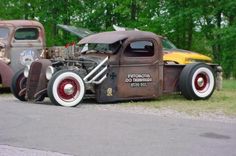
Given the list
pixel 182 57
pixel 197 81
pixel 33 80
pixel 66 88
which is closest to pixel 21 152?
pixel 66 88

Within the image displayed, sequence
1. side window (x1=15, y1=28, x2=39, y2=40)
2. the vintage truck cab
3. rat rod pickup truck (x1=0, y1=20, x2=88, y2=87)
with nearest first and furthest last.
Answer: the vintage truck cab < rat rod pickup truck (x1=0, y1=20, x2=88, y2=87) < side window (x1=15, y1=28, x2=39, y2=40)

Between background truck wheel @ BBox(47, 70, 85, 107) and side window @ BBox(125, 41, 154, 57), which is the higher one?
side window @ BBox(125, 41, 154, 57)

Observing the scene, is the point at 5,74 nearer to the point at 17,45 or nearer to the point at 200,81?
the point at 17,45

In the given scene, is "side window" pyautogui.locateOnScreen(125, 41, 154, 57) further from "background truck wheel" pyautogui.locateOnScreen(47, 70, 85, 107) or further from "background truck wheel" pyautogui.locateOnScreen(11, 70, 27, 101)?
"background truck wheel" pyautogui.locateOnScreen(11, 70, 27, 101)

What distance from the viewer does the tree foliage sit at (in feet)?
85.6

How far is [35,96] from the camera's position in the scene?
12828 millimetres

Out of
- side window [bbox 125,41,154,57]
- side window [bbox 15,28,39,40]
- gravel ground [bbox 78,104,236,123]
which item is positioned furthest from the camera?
side window [bbox 15,28,39,40]

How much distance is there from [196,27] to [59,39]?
1010 cm

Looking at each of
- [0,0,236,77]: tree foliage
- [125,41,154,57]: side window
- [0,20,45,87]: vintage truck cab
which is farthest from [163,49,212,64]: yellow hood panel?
[0,0,236,77]: tree foliage

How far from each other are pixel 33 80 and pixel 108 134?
16.9 feet

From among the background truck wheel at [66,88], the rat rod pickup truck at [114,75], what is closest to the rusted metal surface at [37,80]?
the rat rod pickup truck at [114,75]

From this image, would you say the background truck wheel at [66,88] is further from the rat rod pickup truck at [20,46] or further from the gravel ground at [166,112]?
the rat rod pickup truck at [20,46]

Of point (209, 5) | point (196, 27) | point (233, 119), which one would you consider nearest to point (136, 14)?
point (196, 27)

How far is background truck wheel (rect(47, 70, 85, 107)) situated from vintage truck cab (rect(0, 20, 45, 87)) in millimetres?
3960
